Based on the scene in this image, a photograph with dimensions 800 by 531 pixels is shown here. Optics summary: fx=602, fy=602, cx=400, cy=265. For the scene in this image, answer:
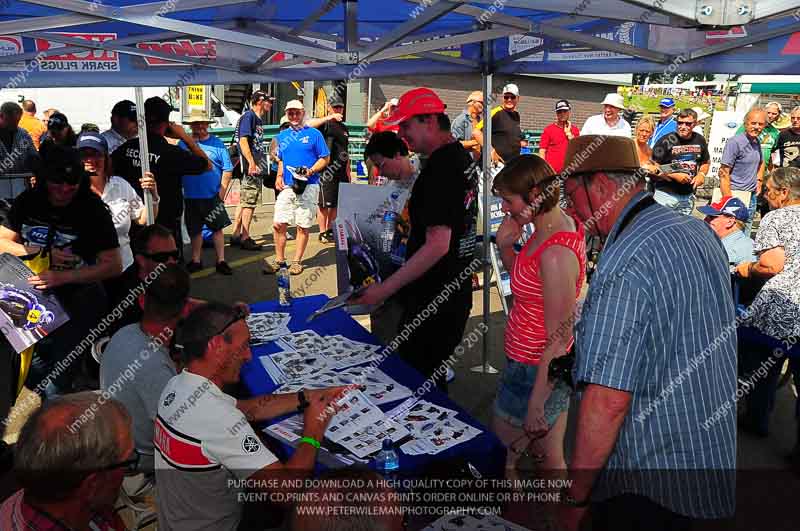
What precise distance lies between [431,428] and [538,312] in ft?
2.40

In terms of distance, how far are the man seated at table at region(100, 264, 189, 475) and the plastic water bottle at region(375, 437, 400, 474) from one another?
977mm

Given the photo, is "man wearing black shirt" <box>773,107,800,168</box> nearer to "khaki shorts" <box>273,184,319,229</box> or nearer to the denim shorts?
"khaki shorts" <box>273,184,319,229</box>

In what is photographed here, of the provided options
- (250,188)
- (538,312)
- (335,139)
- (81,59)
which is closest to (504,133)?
(335,139)

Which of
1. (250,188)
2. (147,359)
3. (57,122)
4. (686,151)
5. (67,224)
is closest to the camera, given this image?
(147,359)

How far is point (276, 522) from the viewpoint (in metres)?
2.64

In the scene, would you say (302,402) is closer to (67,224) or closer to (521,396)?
(521,396)

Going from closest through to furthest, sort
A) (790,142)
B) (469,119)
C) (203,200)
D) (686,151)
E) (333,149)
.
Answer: (203,200), (686,151), (469,119), (333,149), (790,142)

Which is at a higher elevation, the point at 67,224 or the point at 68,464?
the point at 67,224

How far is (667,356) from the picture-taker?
1.71 m

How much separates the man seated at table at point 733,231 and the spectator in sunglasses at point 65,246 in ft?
14.1

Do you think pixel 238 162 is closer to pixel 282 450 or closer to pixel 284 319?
pixel 284 319

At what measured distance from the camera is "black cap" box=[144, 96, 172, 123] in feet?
16.9

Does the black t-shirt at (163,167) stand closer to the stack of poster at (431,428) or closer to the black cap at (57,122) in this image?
the black cap at (57,122)

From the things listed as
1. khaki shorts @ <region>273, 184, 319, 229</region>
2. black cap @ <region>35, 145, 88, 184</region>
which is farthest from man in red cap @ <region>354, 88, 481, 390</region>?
khaki shorts @ <region>273, 184, 319, 229</region>
